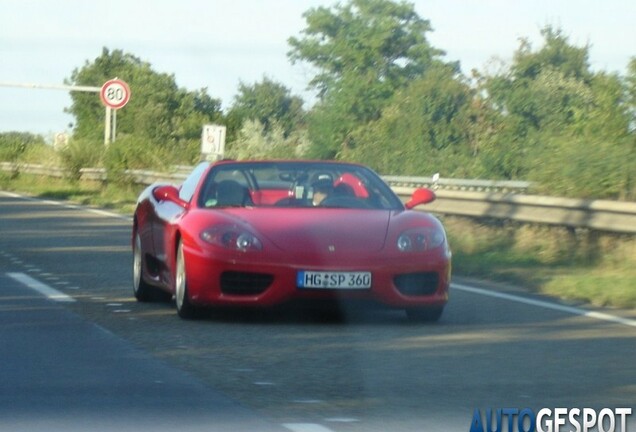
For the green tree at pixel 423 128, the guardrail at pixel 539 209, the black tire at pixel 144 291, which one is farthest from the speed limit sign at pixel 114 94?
the black tire at pixel 144 291

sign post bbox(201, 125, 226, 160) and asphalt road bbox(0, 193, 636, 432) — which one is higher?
sign post bbox(201, 125, 226, 160)

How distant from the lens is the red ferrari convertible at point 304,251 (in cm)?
1034

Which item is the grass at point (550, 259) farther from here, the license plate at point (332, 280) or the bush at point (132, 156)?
the bush at point (132, 156)

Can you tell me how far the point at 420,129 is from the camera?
67.1 meters

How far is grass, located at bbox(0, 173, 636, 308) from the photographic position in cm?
1316

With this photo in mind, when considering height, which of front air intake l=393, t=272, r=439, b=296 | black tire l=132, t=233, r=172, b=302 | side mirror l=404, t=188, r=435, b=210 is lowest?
black tire l=132, t=233, r=172, b=302

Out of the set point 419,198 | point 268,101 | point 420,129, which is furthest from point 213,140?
point 268,101

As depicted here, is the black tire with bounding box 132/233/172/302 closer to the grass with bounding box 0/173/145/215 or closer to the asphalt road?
the asphalt road

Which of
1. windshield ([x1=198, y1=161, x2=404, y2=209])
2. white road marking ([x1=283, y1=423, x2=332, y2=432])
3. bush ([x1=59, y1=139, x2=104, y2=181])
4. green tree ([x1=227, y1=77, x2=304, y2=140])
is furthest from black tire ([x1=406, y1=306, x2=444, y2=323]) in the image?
green tree ([x1=227, y1=77, x2=304, y2=140])

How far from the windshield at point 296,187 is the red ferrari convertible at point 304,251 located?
0.04 ft

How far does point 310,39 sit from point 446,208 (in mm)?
82425

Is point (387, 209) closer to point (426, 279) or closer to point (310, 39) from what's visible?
point (426, 279)

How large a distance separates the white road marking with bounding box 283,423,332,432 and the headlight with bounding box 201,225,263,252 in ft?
12.3

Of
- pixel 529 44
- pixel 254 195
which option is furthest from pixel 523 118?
pixel 254 195
